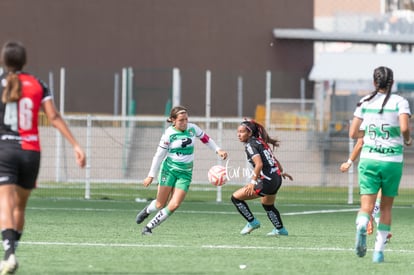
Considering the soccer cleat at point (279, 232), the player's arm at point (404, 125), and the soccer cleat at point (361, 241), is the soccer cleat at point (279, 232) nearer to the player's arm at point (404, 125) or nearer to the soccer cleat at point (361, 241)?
the soccer cleat at point (361, 241)

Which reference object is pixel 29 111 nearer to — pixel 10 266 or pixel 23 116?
pixel 23 116

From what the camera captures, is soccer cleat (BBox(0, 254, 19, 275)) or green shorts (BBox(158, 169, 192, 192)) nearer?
soccer cleat (BBox(0, 254, 19, 275))

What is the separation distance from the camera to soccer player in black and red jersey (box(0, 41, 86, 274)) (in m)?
10.8

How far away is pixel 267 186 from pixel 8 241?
6102mm

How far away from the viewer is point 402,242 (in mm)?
15398

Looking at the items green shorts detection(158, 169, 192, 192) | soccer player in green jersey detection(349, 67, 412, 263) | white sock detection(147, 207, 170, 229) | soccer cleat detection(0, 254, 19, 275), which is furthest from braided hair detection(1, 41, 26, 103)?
green shorts detection(158, 169, 192, 192)

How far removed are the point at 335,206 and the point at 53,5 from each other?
623 inches

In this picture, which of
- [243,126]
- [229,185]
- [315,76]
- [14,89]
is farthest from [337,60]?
[14,89]

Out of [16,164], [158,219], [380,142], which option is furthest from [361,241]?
[158,219]

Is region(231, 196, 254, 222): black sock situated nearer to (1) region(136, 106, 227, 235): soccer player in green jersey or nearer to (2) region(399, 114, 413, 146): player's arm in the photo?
(1) region(136, 106, 227, 235): soccer player in green jersey

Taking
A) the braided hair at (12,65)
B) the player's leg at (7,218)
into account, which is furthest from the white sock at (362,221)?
the braided hair at (12,65)

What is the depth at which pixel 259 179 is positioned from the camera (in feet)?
53.6

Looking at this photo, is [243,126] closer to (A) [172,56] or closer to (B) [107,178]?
(B) [107,178]

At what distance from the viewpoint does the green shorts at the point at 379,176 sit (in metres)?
12.3
